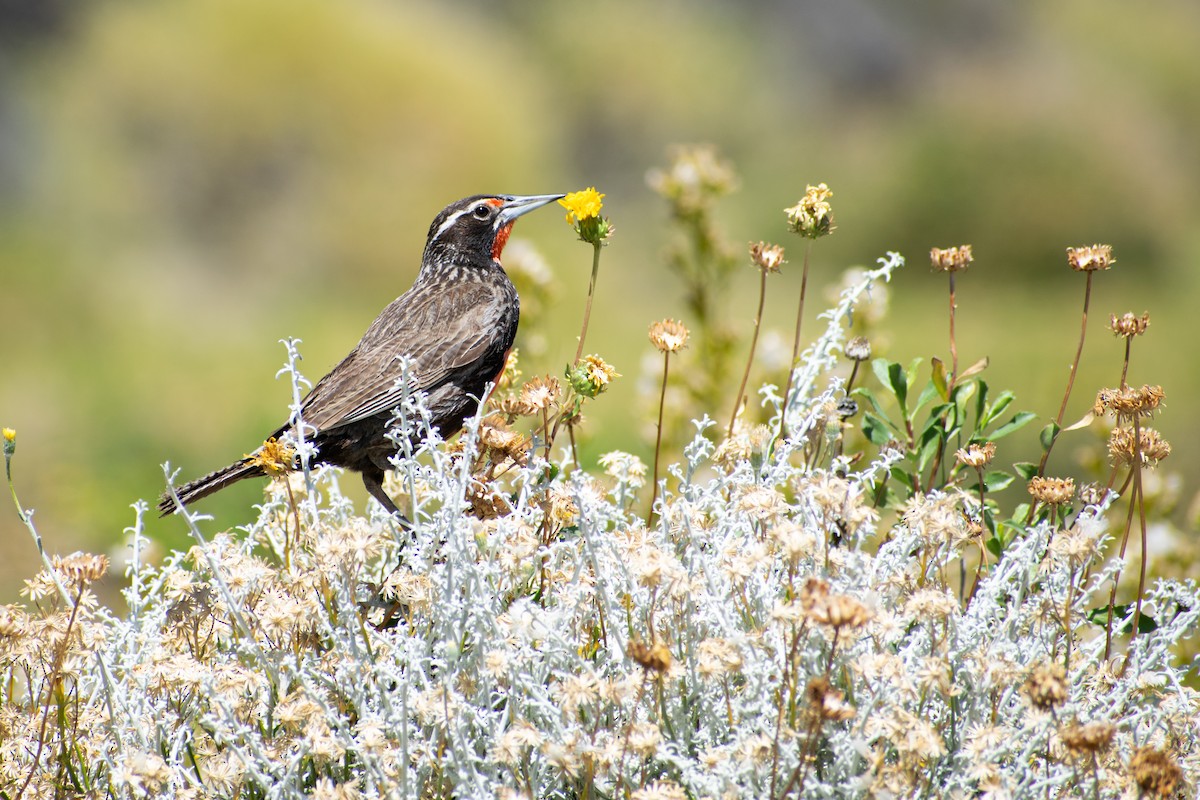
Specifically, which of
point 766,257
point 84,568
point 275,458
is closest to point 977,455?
point 766,257

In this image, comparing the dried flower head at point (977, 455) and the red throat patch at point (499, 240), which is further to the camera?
the red throat patch at point (499, 240)

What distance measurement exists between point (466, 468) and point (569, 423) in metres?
0.60

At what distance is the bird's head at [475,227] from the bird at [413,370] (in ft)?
0.70

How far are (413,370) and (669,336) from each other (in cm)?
118

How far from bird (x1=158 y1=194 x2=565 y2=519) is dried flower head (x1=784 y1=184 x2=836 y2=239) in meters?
1.02

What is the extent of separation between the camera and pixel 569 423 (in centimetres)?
281

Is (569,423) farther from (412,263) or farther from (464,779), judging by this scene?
(412,263)

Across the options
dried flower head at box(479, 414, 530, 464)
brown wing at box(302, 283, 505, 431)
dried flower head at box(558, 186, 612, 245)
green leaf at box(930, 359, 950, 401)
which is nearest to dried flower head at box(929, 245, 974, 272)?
green leaf at box(930, 359, 950, 401)


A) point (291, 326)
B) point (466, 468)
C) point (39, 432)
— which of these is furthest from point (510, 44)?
point (466, 468)

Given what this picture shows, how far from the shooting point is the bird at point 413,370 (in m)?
3.68

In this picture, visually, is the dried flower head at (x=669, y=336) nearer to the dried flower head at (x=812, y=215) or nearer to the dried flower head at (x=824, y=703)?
the dried flower head at (x=812, y=215)

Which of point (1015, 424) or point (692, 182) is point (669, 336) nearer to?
point (1015, 424)

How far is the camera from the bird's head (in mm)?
4480

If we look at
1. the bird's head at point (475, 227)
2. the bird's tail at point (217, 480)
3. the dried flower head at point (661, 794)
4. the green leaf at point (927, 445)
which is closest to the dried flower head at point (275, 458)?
the bird's tail at point (217, 480)
